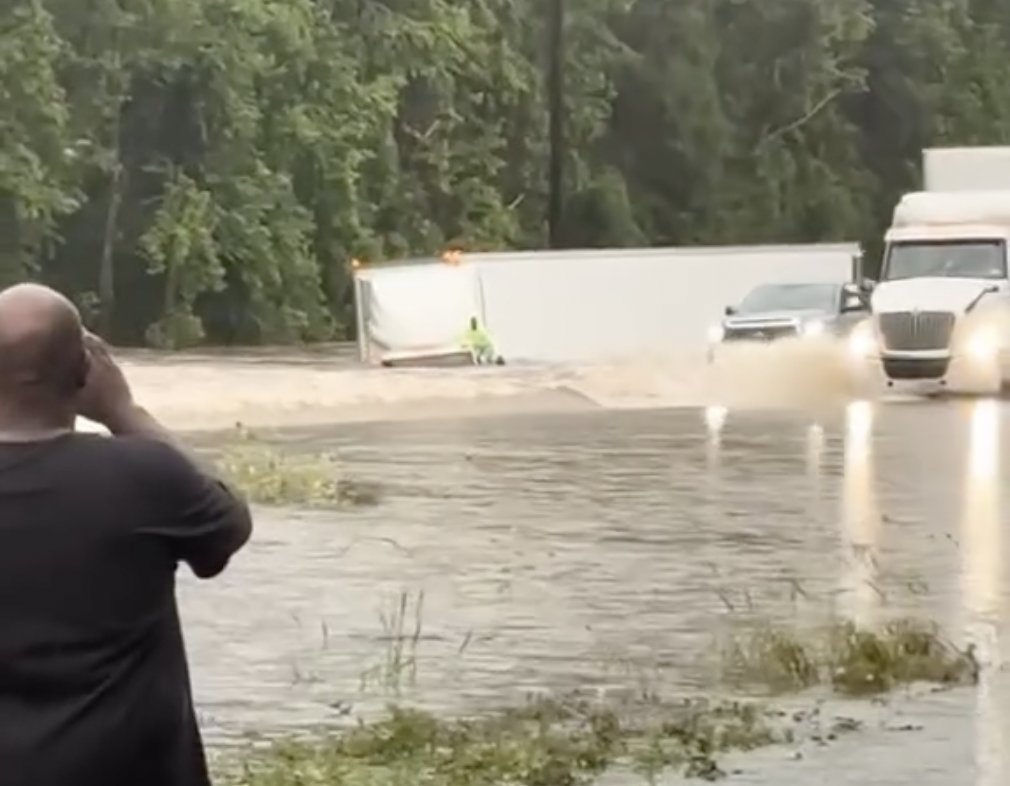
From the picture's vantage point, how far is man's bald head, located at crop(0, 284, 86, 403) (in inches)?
190

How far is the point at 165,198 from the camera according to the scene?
54906 mm

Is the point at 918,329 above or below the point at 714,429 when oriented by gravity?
above

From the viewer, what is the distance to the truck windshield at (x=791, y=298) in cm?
4244

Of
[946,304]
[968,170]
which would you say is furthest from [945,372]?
[968,170]

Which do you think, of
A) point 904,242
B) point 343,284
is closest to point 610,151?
point 343,284

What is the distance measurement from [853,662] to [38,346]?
776 centimetres

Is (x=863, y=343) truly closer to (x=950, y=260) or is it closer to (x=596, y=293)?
(x=950, y=260)

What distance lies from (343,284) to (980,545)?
42.7 m

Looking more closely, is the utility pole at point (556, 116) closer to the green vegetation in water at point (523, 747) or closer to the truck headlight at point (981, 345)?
the truck headlight at point (981, 345)

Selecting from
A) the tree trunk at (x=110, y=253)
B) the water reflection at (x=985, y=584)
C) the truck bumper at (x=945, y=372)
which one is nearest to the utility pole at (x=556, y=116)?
the tree trunk at (x=110, y=253)

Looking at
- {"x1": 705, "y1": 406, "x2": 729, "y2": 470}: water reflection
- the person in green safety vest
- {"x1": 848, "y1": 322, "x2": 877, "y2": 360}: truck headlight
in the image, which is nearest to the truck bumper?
{"x1": 848, "y1": 322, "x2": 877, "y2": 360}: truck headlight

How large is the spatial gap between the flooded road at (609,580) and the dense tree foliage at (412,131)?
2758 cm

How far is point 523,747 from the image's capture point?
999cm

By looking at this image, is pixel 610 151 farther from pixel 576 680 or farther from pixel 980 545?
pixel 576 680
